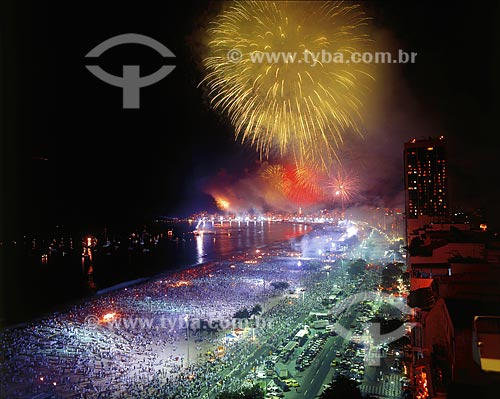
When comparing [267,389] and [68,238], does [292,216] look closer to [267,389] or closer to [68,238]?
[68,238]

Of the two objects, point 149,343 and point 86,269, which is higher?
point 149,343

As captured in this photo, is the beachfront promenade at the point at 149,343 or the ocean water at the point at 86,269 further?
the ocean water at the point at 86,269

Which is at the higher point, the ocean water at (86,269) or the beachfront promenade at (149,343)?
the beachfront promenade at (149,343)

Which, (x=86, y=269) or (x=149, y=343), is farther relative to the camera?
(x=86, y=269)

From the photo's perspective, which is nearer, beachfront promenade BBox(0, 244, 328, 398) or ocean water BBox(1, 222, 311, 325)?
beachfront promenade BBox(0, 244, 328, 398)

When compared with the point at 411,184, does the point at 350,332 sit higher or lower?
lower

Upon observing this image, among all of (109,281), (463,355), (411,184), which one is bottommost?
(109,281)

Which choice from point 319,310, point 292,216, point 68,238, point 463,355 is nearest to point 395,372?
point 463,355

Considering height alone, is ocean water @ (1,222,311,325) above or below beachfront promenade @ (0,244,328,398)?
below
